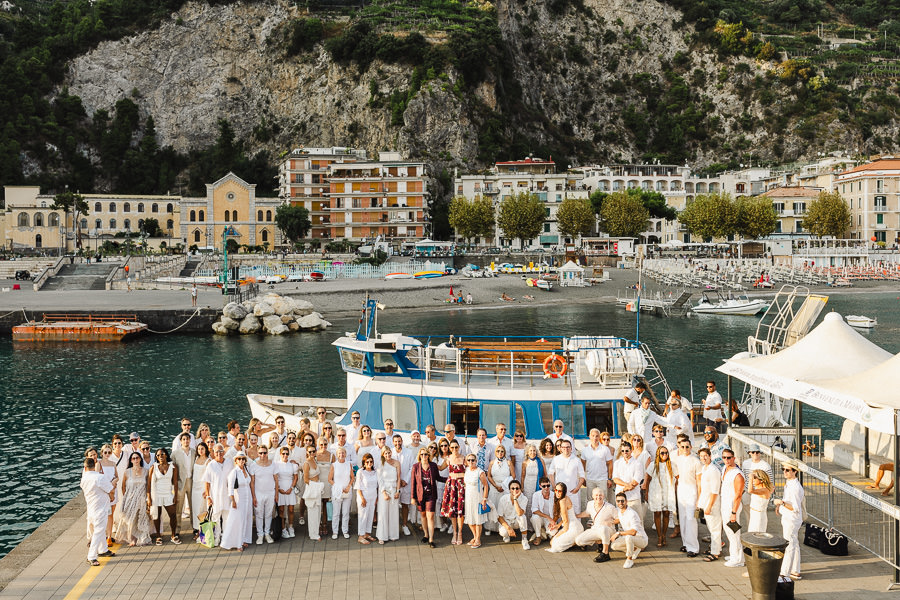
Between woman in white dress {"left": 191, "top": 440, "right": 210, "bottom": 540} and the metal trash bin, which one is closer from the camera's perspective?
the metal trash bin

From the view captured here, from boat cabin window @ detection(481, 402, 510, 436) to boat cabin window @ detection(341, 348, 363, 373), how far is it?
104 inches

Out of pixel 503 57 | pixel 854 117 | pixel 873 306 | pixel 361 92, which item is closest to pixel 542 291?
pixel 873 306

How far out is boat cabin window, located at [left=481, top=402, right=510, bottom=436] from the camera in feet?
46.4

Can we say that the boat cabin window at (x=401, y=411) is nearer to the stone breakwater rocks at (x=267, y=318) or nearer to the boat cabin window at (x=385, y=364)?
the boat cabin window at (x=385, y=364)

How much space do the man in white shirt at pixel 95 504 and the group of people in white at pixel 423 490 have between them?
2cm

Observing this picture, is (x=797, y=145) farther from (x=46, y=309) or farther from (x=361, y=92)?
(x=46, y=309)

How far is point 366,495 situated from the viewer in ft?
36.3

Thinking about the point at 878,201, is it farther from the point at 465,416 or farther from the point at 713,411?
the point at 465,416

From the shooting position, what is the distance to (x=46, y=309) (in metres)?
49.7

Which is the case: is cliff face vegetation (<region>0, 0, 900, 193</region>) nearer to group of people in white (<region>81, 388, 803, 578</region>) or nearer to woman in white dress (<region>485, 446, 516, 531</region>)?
group of people in white (<region>81, 388, 803, 578</region>)

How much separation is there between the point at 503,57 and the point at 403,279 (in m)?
74.6

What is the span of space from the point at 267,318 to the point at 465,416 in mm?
36667

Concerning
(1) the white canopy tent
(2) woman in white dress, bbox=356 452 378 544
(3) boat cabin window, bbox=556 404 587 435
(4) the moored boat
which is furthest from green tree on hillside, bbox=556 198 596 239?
(2) woman in white dress, bbox=356 452 378 544

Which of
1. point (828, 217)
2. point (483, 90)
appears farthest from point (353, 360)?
point (483, 90)
